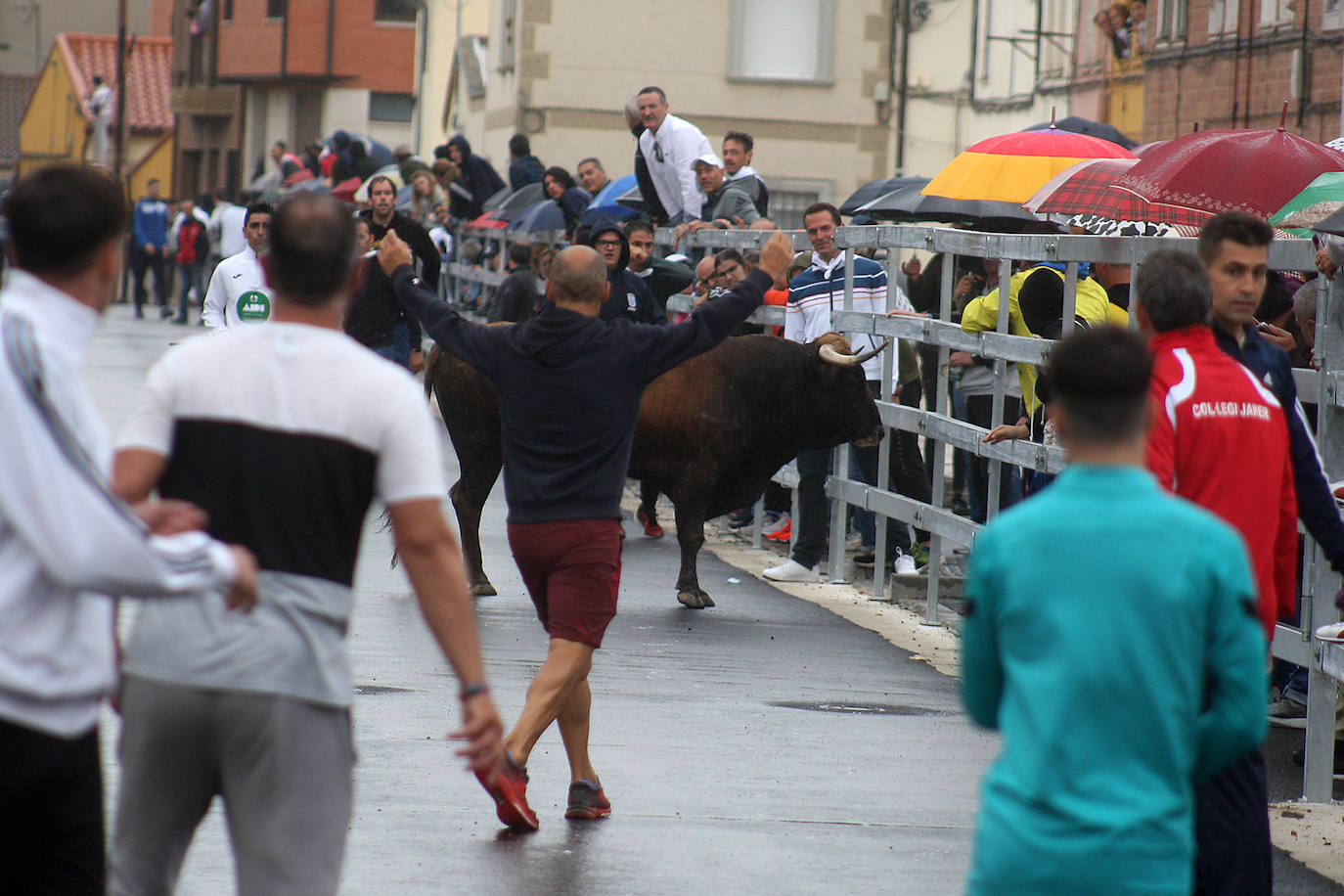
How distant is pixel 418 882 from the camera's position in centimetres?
637

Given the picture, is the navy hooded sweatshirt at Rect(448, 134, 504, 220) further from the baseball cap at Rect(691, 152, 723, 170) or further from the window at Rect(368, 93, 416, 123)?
the window at Rect(368, 93, 416, 123)

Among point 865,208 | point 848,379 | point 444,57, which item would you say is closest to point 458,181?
point 865,208

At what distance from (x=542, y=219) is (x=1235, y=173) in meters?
10.2

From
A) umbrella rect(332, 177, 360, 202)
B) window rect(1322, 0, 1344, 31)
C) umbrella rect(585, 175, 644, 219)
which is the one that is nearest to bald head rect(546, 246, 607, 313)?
umbrella rect(585, 175, 644, 219)

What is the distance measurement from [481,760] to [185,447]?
0.85m

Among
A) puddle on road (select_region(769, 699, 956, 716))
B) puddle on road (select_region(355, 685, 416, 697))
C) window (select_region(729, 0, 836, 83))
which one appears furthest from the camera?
window (select_region(729, 0, 836, 83))

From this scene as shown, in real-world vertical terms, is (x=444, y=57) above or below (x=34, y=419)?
above

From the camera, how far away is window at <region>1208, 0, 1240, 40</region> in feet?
85.2

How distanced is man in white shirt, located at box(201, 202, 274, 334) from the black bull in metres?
1.06

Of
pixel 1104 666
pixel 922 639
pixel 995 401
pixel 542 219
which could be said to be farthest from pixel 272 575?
pixel 542 219

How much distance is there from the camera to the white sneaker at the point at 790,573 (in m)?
13.7

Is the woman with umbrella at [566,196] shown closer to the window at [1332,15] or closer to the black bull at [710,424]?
the black bull at [710,424]

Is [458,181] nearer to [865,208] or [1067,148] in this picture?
[865,208]

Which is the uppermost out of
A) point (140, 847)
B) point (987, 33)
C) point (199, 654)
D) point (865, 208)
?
point (987, 33)
